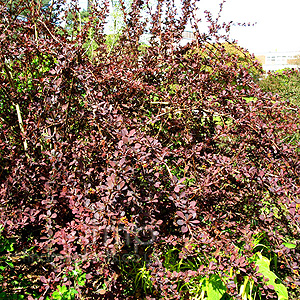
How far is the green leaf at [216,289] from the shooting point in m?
2.08

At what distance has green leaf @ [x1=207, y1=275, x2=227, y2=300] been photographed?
2078 millimetres

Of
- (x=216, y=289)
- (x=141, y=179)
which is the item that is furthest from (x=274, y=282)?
(x=141, y=179)

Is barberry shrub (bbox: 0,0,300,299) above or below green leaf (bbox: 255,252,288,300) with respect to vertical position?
above

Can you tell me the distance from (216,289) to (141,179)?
0.98m

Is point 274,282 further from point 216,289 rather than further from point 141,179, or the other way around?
point 141,179

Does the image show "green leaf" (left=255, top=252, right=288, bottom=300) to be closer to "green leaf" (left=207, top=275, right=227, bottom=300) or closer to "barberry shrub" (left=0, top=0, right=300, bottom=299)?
"barberry shrub" (left=0, top=0, right=300, bottom=299)

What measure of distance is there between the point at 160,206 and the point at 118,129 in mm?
772

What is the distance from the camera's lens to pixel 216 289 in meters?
A: 2.09

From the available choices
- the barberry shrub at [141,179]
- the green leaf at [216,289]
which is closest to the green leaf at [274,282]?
the barberry shrub at [141,179]

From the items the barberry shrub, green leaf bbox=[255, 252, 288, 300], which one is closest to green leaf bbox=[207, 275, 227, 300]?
the barberry shrub

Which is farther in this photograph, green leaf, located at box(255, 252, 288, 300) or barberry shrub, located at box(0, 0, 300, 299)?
green leaf, located at box(255, 252, 288, 300)

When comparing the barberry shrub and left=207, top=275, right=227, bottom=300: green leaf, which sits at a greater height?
the barberry shrub

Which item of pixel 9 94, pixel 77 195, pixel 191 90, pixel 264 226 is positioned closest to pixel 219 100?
pixel 191 90

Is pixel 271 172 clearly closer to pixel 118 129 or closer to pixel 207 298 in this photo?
pixel 207 298
